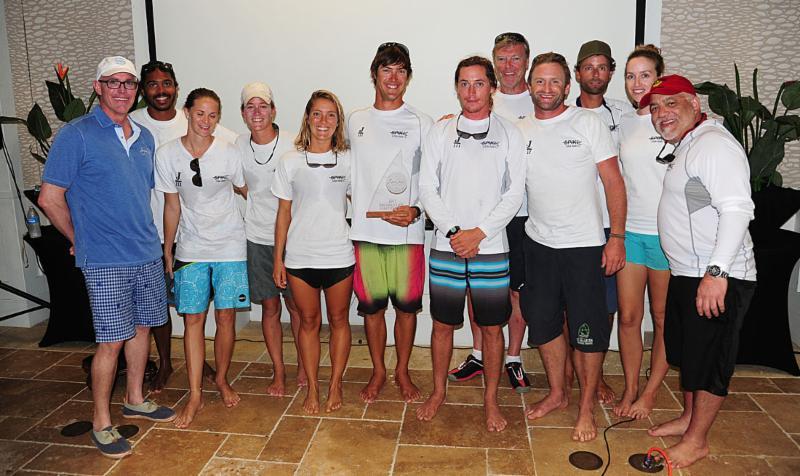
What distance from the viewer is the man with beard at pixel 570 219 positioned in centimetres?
280

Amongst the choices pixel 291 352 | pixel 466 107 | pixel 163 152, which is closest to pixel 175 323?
pixel 291 352

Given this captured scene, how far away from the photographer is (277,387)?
3.49 meters

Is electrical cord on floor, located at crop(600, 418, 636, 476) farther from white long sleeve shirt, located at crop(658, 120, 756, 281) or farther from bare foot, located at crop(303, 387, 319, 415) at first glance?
bare foot, located at crop(303, 387, 319, 415)

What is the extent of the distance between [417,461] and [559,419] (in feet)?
2.70

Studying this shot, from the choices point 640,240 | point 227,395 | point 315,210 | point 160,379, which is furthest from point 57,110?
point 640,240

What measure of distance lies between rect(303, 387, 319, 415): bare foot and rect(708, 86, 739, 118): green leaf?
2.75 metres

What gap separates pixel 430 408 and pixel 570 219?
119cm

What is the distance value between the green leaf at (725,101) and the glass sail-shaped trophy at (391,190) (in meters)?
→ 1.84

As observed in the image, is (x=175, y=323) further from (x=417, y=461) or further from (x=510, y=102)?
(x=510, y=102)

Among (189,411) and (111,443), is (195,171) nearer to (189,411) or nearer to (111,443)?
(189,411)

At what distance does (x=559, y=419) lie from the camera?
312 cm

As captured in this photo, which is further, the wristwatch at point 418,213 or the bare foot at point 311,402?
the bare foot at point 311,402

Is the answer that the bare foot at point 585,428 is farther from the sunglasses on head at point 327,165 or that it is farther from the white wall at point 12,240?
the white wall at point 12,240

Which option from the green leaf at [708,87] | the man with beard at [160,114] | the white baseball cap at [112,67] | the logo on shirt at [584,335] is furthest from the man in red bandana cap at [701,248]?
the white baseball cap at [112,67]
